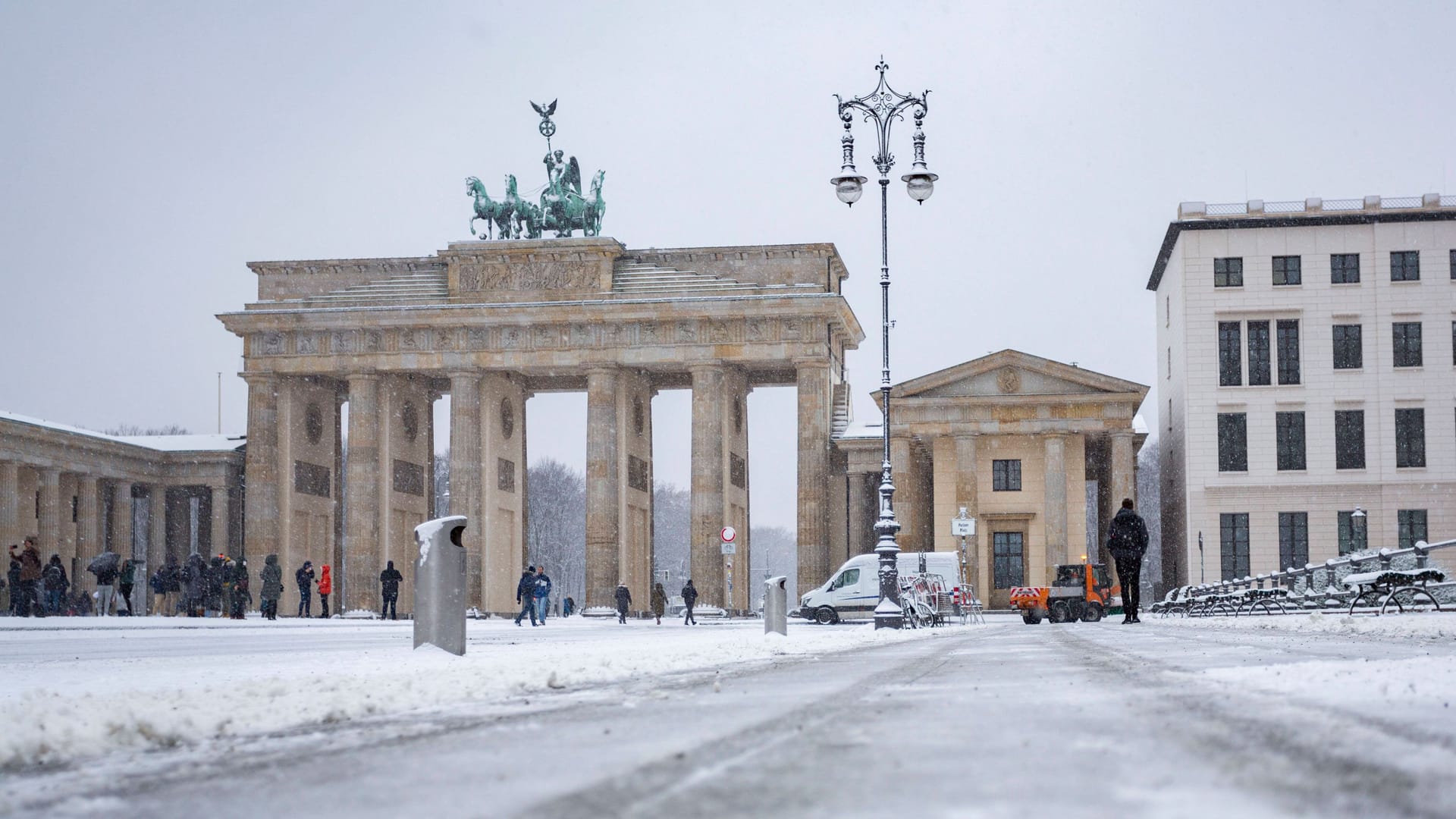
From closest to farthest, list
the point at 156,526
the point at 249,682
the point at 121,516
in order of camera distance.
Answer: the point at 249,682
the point at 121,516
the point at 156,526

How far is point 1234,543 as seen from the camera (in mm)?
65938

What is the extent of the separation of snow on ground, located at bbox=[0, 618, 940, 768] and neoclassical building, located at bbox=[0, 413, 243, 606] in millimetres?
48244

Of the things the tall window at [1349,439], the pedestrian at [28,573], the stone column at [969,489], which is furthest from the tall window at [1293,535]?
the pedestrian at [28,573]

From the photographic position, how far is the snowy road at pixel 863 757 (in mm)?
4246

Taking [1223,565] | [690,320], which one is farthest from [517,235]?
[1223,565]

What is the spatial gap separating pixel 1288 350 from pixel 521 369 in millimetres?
32723

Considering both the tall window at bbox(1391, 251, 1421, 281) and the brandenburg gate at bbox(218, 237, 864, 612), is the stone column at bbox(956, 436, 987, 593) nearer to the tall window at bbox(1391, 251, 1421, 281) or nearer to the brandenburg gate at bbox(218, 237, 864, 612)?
the brandenburg gate at bbox(218, 237, 864, 612)

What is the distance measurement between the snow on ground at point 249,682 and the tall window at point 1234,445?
47.1 m

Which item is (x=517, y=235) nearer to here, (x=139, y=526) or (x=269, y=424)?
(x=269, y=424)

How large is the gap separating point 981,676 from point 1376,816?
252 inches

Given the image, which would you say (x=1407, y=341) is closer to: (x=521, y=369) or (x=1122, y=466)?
(x=1122, y=466)

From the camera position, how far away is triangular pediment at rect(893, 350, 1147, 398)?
6756cm

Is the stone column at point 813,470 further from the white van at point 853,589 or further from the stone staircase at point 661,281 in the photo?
the white van at point 853,589

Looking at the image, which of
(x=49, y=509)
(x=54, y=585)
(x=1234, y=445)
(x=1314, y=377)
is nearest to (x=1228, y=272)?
(x=1314, y=377)
